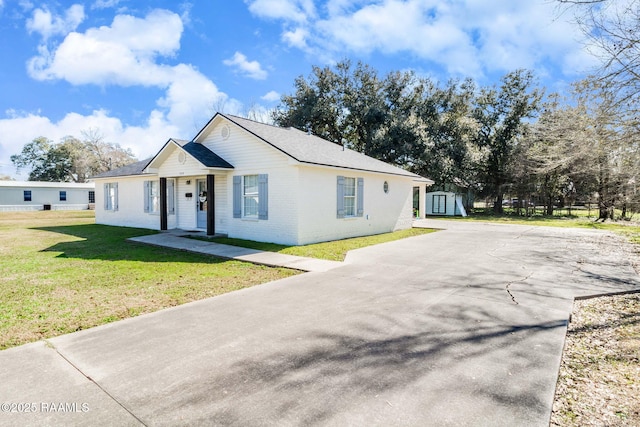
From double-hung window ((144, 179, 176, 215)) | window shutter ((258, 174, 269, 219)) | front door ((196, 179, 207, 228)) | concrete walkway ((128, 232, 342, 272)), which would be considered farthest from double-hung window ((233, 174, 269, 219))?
double-hung window ((144, 179, 176, 215))

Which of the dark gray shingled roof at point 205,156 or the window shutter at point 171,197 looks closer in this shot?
the dark gray shingled roof at point 205,156

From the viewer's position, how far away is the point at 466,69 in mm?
29469

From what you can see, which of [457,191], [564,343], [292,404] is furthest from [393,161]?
[292,404]

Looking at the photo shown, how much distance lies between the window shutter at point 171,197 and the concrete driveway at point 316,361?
427 inches

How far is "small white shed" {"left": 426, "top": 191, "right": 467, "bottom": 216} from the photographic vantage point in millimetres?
30484

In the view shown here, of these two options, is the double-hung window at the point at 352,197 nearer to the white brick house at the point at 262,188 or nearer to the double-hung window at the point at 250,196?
the white brick house at the point at 262,188

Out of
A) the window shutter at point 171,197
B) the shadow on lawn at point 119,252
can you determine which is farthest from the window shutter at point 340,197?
the window shutter at point 171,197

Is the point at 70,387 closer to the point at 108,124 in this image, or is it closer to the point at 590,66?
the point at 590,66

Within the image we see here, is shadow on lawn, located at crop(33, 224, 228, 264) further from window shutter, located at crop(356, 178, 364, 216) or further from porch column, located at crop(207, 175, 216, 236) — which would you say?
window shutter, located at crop(356, 178, 364, 216)

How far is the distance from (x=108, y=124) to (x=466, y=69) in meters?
48.2

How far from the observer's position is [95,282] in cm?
677

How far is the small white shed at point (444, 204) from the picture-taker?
30484 mm

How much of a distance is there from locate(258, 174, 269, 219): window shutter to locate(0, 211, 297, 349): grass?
3.08m

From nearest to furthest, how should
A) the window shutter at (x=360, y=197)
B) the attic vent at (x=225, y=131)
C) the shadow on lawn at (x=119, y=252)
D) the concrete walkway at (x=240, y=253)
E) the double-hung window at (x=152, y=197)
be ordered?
the concrete walkway at (x=240, y=253), the shadow on lawn at (x=119, y=252), the attic vent at (x=225, y=131), the window shutter at (x=360, y=197), the double-hung window at (x=152, y=197)
